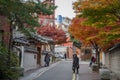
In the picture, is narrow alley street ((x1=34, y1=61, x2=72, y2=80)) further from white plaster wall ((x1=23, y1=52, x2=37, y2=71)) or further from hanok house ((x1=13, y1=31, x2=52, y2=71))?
hanok house ((x1=13, y1=31, x2=52, y2=71))

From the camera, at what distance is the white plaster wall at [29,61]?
4109 cm

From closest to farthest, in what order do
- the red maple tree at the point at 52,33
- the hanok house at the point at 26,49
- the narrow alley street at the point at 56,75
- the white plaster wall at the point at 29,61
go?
the narrow alley street at the point at 56,75 → the hanok house at the point at 26,49 → the white plaster wall at the point at 29,61 → the red maple tree at the point at 52,33

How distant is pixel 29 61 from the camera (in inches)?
1716

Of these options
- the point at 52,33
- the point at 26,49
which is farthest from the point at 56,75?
the point at 52,33

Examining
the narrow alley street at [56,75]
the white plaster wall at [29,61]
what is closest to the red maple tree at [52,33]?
the white plaster wall at [29,61]

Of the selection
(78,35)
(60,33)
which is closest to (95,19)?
(78,35)

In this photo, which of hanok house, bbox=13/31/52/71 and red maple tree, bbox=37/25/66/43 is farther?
red maple tree, bbox=37/25/66/43

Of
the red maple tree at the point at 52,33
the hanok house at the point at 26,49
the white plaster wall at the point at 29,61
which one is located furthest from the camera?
the red maple tree at the point at 52,33

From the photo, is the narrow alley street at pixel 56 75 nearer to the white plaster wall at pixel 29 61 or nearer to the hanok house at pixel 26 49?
the white plaster wall at pixel 29 61

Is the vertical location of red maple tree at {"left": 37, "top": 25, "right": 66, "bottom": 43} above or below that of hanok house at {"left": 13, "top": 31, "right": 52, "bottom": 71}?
above

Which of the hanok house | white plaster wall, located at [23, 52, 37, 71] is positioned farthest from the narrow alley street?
the hanok house

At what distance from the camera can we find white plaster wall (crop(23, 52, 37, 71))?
41.1 m

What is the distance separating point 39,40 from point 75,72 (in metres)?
9.16

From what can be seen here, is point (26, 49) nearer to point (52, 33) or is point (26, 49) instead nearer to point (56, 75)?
point (56, 75)
